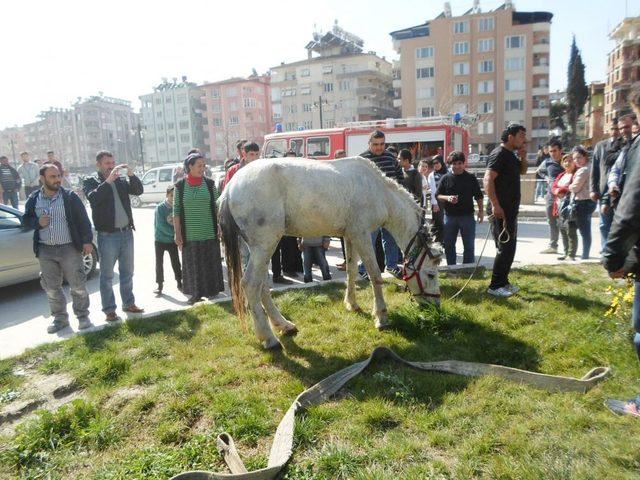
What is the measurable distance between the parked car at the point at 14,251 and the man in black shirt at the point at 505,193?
6.36 metres


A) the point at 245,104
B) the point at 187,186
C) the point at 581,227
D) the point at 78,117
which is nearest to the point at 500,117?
A: the point at 245,104

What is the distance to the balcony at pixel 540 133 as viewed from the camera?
5810 centimetres

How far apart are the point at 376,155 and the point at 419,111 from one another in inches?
Result: 2248

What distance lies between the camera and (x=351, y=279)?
570 centimetres

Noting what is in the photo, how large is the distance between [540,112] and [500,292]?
60.9m

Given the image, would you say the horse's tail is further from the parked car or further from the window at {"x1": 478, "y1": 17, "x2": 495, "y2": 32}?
the window at {"x1": 478, "y1": 17, "x2": 495, "y2": 32}

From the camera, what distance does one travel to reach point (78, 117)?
10638cm

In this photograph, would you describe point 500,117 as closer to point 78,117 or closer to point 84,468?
point 84,468

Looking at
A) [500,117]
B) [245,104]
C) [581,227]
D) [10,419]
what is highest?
[245,104]

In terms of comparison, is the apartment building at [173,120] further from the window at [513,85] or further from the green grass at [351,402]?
the green grass at [351,402]

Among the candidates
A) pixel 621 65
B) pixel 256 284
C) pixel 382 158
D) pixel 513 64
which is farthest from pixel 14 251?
pixel 621 65

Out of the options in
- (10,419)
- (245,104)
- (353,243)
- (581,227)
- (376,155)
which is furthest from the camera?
(245,104)

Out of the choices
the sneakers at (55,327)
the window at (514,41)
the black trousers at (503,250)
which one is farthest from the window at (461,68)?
the sneakers at (55,327)

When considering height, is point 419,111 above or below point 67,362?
above
